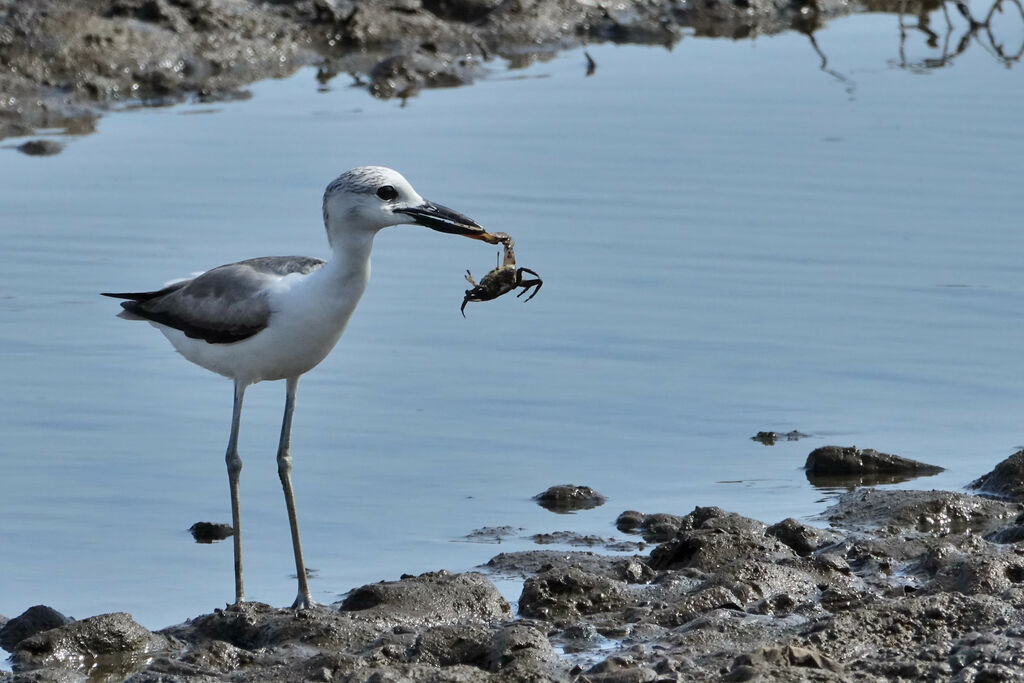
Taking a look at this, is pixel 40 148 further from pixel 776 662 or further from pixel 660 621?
pixel 776 662

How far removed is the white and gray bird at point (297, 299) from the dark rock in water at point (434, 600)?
380 millimetres

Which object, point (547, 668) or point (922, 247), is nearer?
point (547, 668)

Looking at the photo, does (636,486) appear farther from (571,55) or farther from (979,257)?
(571,55)

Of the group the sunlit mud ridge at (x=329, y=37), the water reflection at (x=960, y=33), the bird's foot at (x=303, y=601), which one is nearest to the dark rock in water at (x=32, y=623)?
the bird's foot at (x=303, y=601)

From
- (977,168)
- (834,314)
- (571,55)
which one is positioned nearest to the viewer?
(834,314)

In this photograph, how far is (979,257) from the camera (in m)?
11.5

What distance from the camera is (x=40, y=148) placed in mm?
14031

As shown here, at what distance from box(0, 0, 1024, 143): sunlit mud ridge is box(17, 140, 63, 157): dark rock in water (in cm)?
4

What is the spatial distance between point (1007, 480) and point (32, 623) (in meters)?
4.37

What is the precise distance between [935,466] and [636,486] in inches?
57.7

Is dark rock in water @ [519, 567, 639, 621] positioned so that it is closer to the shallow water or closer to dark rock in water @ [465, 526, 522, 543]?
the shallow water

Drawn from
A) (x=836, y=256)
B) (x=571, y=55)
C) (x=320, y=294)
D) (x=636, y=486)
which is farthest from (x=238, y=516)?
(x=571, y=55)

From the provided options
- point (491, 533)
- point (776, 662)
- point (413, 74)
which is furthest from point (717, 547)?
point (413, 74)

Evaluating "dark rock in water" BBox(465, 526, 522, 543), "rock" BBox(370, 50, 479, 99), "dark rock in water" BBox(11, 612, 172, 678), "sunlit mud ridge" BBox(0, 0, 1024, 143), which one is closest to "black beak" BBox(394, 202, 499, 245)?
"dark rock in water" BBox(465, 526, 522, 543)
